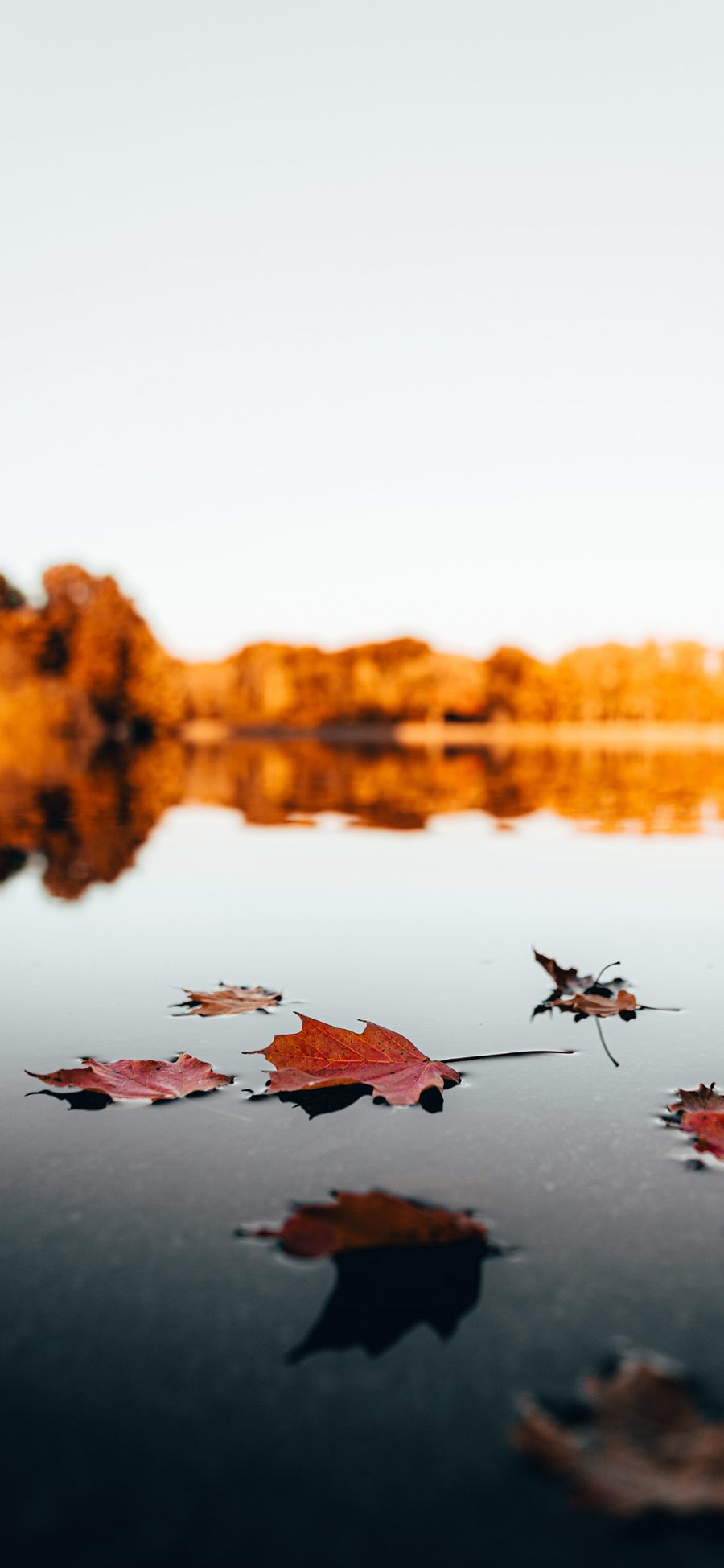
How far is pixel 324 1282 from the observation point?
68.0 inches

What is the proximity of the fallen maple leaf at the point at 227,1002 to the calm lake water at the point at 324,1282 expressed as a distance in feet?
0.19

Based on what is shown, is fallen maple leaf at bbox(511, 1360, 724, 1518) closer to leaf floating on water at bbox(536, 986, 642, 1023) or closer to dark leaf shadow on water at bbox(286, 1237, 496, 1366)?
dark leaf shadow on water at bbox(286, 1237, 496, 1366)

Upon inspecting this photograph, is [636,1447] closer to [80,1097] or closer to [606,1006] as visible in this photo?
[80,1097]

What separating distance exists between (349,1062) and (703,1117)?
0.95 metres

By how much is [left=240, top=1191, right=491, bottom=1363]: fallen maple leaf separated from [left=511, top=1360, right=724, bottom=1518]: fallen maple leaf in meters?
0.28

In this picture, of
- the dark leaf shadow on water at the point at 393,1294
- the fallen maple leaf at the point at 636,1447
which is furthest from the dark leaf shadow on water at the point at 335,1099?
the fallen maple leaf at the point at 636,1447

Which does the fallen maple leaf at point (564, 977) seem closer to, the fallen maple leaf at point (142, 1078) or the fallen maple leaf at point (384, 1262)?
the fallen maple leaf at point (142, 1078)

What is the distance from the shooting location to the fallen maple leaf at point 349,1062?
2717mm

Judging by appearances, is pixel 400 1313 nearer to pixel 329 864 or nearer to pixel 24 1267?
pixel 24 1267

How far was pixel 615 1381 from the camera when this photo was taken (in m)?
1.41

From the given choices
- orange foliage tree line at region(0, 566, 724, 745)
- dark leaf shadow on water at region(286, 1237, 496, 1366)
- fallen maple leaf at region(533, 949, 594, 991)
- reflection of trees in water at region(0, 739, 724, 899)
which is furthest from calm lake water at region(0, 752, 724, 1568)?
orange foliage tree line at region(0, 566, 724, 745)

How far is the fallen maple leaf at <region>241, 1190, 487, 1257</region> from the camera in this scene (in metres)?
1.84

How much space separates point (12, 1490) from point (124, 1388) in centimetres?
21

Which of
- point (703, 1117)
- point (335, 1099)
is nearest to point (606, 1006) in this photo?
point (703, 1117)
